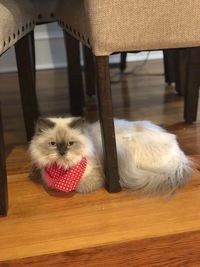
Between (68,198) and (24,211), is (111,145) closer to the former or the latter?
(68,198)

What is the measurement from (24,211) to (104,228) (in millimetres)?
246

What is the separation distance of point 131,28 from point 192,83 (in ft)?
2.29

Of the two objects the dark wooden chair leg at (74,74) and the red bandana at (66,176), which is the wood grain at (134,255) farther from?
the dark wooden chair leg at (74,74)

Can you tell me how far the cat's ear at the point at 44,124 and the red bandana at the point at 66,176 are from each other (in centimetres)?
11

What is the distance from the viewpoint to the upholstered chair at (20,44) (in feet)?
3.49

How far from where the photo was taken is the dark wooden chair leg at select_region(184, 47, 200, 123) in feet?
5.32

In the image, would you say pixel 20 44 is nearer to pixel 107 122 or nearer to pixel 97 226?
pixel 107 122

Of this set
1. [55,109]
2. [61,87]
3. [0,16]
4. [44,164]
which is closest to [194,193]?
[44,164]

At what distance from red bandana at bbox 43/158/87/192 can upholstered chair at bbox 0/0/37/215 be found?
143mm

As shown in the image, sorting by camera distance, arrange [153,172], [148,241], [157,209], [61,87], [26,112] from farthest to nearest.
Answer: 1. [61,87]
2. [26,112]
3. [153,172]
4. [157,209]
5. [148,241]

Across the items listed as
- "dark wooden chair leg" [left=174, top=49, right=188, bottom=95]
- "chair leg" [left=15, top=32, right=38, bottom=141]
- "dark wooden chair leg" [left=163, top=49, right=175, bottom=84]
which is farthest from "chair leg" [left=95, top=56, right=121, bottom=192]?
"dark wooden chair leg" [left=163, top=49, right=175, bottom=84]

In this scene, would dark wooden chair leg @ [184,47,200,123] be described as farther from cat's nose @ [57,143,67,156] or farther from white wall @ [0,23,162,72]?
white wall @ [0,23,162,72]

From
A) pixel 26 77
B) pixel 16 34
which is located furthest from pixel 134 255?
pixel 26 77

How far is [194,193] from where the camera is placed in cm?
117
